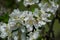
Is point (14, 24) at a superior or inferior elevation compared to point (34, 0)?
inferior

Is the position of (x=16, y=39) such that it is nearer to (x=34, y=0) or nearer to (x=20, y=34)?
(x=20, y=34)

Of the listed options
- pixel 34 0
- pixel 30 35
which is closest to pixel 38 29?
pixel 30 35

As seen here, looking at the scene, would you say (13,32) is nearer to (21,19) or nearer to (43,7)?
(21,19)

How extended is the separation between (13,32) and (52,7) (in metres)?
0.22

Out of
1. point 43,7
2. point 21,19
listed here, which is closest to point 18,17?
point 21,19

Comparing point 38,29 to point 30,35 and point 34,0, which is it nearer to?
point 30,35

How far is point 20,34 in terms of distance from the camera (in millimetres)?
872

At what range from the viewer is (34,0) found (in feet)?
3.02

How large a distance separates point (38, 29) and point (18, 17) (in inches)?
Result: 4.1

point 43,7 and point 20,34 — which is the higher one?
point 43,7

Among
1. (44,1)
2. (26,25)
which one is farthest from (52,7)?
(26,25)

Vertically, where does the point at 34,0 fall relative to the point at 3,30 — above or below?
above

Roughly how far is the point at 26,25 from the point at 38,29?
0.06 meters

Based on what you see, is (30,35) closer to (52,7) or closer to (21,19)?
(21,19)
